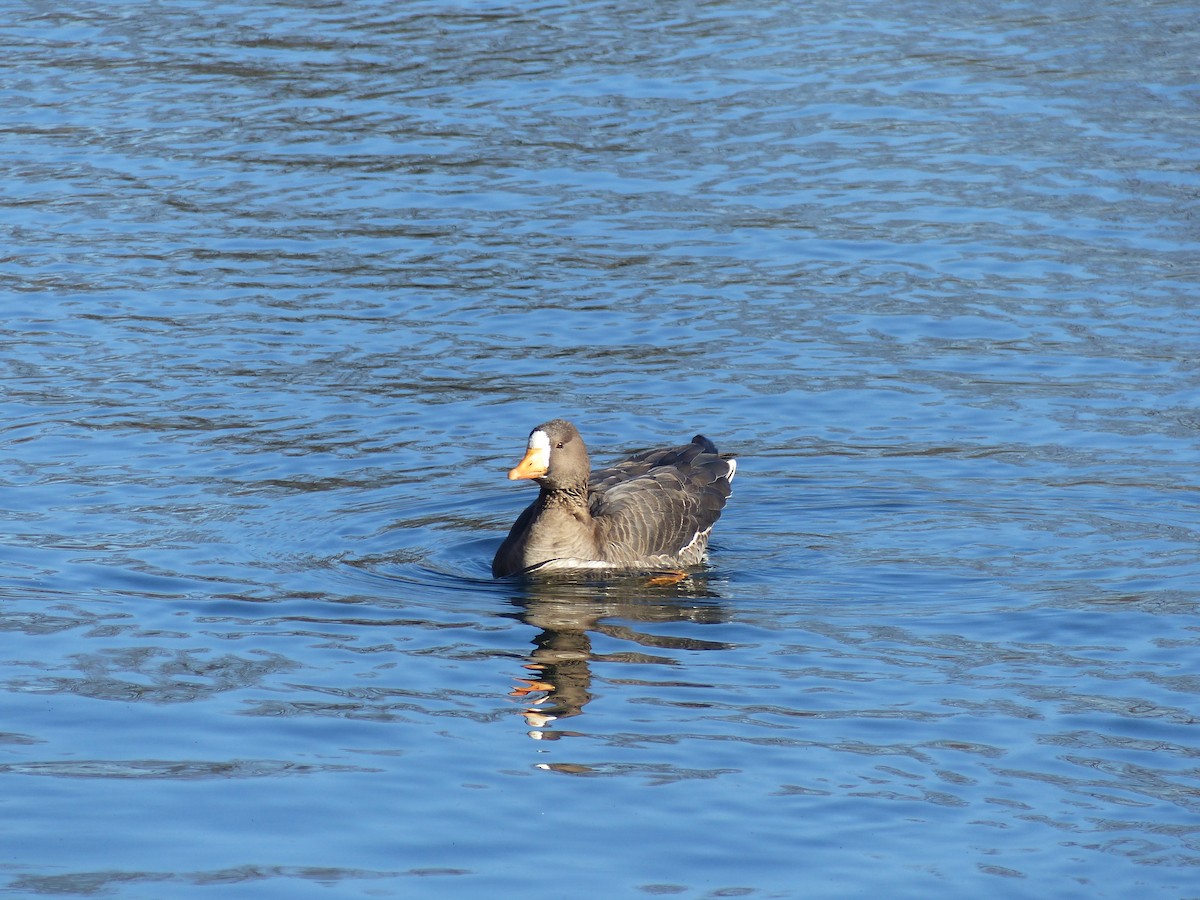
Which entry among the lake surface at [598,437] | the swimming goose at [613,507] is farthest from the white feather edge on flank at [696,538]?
the lake surface at [598,437]

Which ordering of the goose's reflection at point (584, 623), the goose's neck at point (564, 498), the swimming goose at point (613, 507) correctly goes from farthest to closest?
the goose's neck at point (564, 498), the swimming goose at point (613, 507), the goose's reflection at point (584, 623)

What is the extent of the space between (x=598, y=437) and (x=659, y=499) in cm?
195

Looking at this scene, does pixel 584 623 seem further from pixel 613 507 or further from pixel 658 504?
pixel 658 504

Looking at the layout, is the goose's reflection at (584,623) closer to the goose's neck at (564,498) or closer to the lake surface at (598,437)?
the lake surface at (598,437)

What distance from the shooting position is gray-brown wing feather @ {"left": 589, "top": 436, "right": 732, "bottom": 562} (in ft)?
42.0

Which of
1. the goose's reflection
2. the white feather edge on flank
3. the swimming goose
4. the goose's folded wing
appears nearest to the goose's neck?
the swimming goose

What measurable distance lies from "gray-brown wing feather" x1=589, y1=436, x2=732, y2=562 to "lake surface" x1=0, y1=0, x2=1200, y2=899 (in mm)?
317

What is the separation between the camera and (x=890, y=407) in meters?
15.1

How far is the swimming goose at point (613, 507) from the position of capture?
40.7ft

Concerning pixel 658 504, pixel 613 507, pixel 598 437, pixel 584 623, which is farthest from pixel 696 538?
pixel 598 437

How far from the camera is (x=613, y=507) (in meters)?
13.0

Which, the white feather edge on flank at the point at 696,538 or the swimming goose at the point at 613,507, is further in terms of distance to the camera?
the white feather edge on flank at the point at 696,538

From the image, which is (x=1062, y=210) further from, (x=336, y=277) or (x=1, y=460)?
(x=1, y=460)

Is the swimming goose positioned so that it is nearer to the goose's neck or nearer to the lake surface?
the goose's neck
